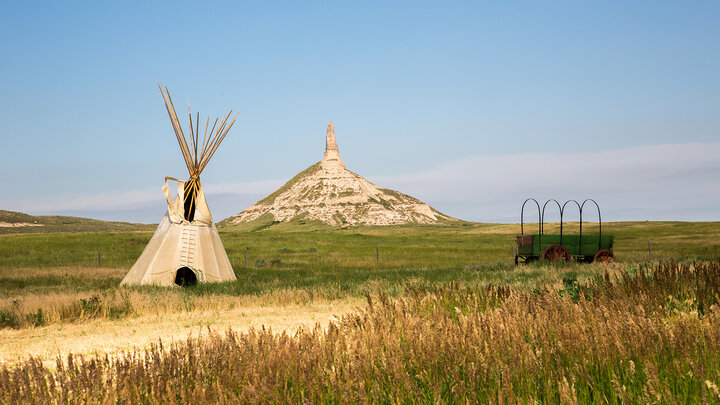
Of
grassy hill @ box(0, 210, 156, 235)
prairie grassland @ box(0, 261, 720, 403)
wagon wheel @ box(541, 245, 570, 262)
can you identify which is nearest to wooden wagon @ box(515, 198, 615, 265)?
wagon wheel @ box(541, 245, 570, 262)

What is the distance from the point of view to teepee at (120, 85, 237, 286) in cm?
1738

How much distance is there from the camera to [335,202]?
6506 inches

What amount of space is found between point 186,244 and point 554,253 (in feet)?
43.2

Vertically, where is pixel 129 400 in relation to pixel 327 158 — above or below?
below

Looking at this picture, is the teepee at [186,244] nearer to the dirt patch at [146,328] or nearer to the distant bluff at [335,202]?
the dirt patch at [146,328]

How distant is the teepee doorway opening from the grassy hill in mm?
98033

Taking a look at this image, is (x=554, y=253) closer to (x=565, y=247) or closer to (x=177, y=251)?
(x=565, y=247)

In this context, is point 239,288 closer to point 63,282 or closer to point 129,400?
point 63,282

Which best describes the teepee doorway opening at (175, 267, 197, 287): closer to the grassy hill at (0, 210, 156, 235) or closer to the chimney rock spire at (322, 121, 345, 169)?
the grassy hill at (0, 210, 156, 235)

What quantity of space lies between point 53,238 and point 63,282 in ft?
106

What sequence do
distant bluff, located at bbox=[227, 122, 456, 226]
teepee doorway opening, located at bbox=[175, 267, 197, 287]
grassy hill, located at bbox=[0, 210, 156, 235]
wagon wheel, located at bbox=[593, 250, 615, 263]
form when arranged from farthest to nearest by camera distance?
distant bluff, located at bbox=[227, 122, 456, 226], grassy hill, located at bbox=[0, 210, 156, 235], wagon wheel, located at bbox=[593, 250, 615, 263], teepee doorway opening, located at bbox=[175, 267, 197, 287]

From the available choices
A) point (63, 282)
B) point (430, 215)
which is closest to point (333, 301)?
point (63, 282)

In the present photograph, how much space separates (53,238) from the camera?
48.1 meters

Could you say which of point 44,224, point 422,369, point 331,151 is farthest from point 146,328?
point 331,151
